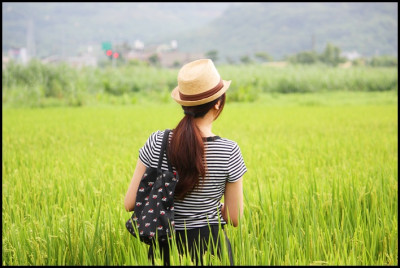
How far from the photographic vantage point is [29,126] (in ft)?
27.6

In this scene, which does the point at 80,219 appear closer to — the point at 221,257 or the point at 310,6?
the point at 221,257

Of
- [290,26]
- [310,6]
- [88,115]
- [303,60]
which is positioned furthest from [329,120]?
[310,6]

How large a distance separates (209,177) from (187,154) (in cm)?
12

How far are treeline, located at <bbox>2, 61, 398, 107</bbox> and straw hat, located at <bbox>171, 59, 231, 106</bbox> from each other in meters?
12.1

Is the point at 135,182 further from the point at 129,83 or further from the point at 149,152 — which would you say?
the point at 129,83

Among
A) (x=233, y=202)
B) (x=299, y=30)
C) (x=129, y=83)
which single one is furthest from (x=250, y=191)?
(x=299, y=30)

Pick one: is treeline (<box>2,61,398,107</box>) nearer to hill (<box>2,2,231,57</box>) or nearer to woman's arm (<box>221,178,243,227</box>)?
woman's arm (<box>221,178,243,227</box>)

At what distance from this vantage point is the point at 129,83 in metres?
18.4

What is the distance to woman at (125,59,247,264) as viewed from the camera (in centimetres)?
178

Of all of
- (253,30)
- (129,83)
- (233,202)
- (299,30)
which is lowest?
(129,83)

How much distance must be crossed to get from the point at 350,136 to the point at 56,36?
154078 mm

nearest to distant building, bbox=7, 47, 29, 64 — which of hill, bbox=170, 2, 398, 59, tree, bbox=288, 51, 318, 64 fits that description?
tree, bbox=288, 51, 318, 64

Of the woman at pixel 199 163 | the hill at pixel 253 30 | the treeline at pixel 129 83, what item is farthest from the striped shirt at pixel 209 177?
the hill at pixel 253 30

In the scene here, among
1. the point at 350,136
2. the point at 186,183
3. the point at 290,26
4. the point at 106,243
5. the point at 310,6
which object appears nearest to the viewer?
the point at 186,183
